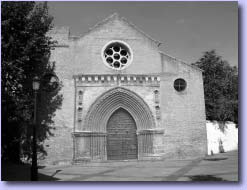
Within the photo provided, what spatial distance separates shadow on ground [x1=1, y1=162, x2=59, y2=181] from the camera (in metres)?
6.46

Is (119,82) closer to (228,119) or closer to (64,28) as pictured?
(64,28)

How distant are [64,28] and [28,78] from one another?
3.63 meters

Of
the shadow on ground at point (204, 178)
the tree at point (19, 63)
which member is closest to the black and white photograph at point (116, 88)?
the tree at point (19, 63)

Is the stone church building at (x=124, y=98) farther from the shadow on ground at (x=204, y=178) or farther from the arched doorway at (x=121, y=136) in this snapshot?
the shadow on ground at (x=204, y=178)

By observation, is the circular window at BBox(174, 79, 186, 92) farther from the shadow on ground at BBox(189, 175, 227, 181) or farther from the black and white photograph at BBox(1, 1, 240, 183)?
the shadow on ground at BBox(189, 175, 227, 181)

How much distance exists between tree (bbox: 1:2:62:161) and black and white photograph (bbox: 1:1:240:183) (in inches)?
1.2

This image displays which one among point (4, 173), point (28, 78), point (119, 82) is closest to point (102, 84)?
point (119, 82)

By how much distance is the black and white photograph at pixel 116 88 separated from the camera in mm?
7543

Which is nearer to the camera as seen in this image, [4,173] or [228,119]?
[4,173]

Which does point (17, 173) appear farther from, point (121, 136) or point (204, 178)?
point (121, 136)

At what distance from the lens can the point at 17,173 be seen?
23.0 feet

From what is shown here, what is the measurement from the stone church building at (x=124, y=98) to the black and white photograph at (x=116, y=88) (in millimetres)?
39

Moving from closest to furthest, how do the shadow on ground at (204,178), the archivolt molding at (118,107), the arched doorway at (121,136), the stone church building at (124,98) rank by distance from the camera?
1. the shadow on ground at (204,178)
2. the stone church building at (124,98)
3. the archivolt molding at (118,107)
4. the arched doorway at (121,136)

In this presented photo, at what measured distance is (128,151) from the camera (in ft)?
35.9
